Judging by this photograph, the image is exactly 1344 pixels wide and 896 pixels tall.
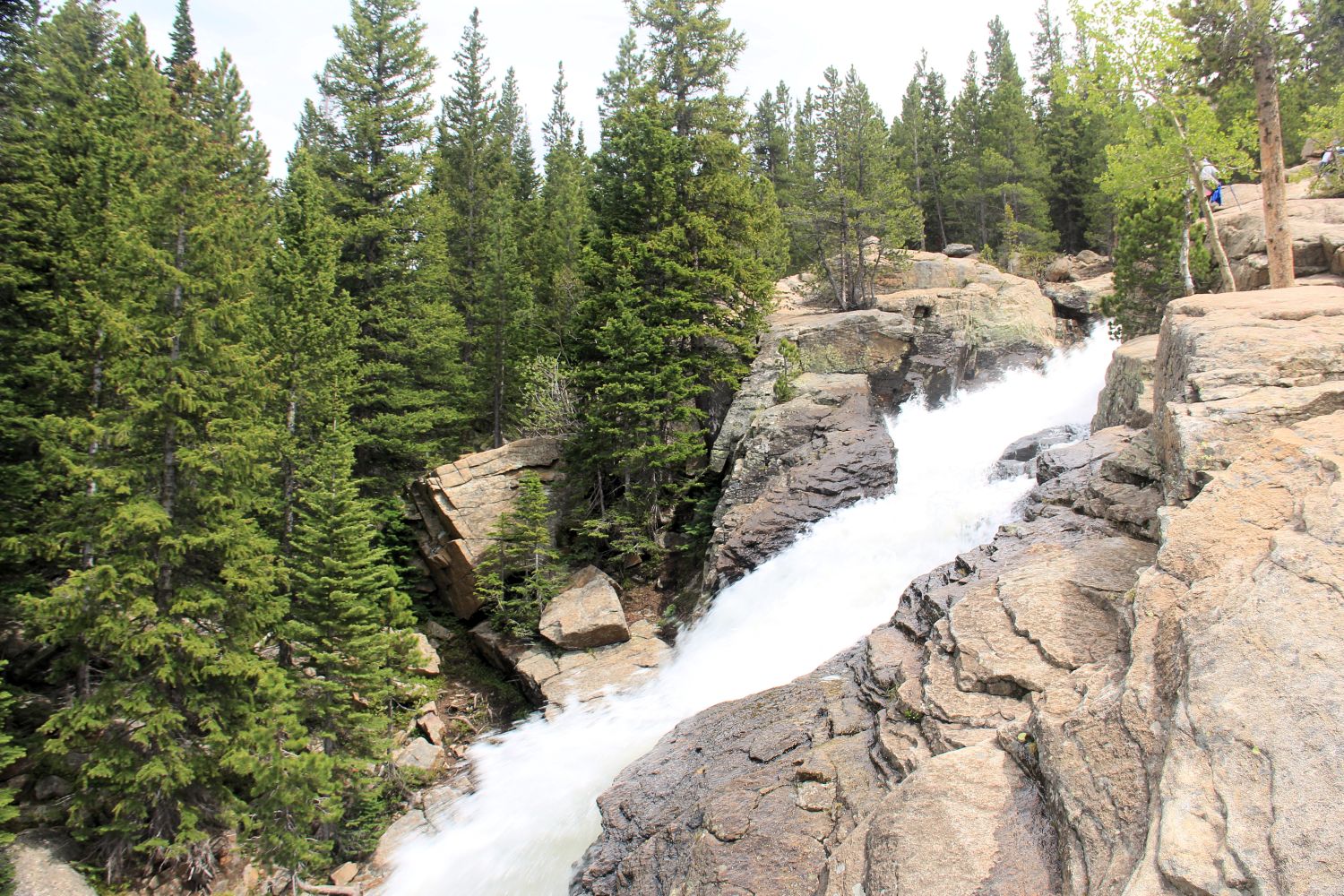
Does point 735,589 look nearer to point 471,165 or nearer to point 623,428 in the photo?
point 623,428

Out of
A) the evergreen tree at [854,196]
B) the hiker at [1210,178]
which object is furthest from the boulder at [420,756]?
the hiker at [1210,178]

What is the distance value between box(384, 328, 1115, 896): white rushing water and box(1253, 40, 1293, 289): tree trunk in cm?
633

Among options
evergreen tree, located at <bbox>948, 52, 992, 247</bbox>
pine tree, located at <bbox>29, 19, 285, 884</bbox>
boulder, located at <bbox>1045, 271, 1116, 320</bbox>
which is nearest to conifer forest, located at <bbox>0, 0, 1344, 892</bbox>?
pine tree, located at <bbox>29, 19, 285, 884</bbox>

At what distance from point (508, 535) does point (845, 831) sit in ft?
49.2

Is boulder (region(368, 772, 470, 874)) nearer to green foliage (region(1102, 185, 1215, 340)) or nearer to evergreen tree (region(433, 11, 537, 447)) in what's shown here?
evergreen tree (region(433, 11, 537, 447))

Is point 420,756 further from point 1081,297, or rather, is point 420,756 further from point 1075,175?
point 1075,175

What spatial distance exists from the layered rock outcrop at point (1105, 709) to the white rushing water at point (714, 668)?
2501 mm

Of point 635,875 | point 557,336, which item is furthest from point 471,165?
point 635,875

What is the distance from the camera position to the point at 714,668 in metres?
14.6

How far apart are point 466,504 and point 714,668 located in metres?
10.3

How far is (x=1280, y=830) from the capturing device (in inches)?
151

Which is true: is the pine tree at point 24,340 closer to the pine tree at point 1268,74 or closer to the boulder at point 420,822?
the boulder at point 420,822

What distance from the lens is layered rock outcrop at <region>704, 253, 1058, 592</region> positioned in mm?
18688

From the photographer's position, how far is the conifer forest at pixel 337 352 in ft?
43.0
